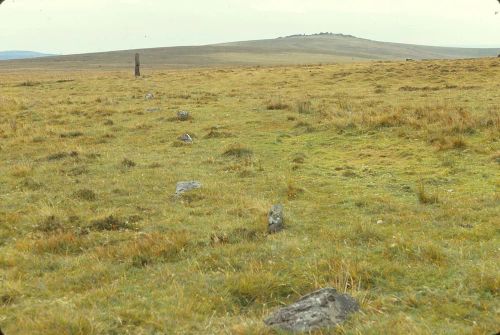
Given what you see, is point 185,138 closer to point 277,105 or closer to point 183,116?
point 183,116

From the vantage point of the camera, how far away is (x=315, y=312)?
6070 millimetres

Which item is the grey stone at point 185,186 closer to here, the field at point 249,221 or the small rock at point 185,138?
the field at point 249,221

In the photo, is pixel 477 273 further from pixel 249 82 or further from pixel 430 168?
pixel 249 82

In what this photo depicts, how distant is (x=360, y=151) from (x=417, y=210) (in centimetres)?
694

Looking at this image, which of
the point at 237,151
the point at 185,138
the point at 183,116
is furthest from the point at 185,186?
the point at 183,116

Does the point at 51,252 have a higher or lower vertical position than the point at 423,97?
lower

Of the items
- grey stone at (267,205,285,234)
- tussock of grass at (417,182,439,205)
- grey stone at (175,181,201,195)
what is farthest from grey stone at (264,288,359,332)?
grey stone at (175,181,201,195)

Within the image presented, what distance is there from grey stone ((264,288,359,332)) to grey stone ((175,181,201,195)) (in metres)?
7.01

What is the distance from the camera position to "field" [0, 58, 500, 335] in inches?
264

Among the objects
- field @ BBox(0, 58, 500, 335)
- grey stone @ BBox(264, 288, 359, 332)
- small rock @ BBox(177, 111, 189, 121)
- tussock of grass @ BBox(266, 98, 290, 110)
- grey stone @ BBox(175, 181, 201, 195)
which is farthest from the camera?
tussock of grass @ BBox(266, 98, 290, 110)

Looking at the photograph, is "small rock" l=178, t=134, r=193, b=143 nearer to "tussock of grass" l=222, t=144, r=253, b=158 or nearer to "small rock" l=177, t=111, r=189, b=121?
"tussock of grass" l=222, t=144, r=253, b=158

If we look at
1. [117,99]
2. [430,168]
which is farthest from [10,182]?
[117,99]

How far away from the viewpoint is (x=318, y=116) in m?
24.8

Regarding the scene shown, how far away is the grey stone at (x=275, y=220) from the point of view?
991 cm
